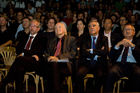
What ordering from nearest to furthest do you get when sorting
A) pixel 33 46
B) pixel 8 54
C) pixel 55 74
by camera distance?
pixel 55 74
pixel 33 46
pixel 8 54

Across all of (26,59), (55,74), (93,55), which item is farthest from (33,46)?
(93,55)

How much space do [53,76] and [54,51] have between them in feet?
1.83

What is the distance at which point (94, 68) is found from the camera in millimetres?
3158

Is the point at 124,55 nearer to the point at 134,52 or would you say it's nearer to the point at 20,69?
the point at 134,52

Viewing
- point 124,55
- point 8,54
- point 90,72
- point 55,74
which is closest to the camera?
point 55,74

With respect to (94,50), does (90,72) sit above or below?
below

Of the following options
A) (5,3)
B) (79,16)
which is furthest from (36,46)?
(5,3)

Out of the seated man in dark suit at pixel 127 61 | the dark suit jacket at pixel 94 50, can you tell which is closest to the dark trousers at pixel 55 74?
the dark suit jacket at pixel 94 50

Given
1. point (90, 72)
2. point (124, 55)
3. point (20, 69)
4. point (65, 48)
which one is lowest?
point (90, 72)

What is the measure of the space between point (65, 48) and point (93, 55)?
0.46 meters

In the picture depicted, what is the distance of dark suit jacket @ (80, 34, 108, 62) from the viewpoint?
3.29 m

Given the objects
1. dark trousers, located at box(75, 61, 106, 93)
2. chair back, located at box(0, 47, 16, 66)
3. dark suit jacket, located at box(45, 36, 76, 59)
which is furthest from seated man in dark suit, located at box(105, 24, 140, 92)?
chair back, located at box(0, 47, 16, 66)

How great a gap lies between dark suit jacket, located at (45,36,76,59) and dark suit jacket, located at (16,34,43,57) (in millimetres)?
149

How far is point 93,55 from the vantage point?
330 cm
